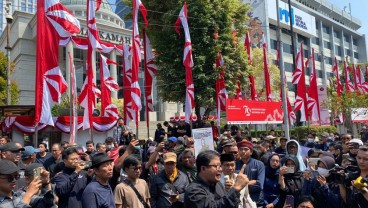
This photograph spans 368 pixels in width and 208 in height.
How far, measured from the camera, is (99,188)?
3.84 m

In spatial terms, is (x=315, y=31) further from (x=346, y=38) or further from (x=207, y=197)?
(x=207, y=197)

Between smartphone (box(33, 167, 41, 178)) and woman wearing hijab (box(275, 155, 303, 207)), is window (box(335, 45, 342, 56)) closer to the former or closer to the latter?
woman wearing hijab (box(275, 155, 303, 207))

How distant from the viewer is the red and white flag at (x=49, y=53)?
8.02m

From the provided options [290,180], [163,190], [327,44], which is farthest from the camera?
[327,44]

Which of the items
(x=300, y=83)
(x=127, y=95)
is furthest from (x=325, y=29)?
(x=127, y=95)

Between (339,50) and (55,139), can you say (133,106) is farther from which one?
(339,50)

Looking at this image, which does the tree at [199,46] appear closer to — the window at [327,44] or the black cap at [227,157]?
the black cap at [227,157]

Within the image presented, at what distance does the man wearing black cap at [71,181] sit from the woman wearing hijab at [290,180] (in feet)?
8.54

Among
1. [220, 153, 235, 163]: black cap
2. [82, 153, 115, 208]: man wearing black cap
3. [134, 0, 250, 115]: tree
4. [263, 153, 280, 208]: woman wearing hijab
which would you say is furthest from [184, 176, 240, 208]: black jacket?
[134, 0, 250, 115]: tree

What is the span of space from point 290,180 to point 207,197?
7.73 ft

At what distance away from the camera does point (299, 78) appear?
17.0m

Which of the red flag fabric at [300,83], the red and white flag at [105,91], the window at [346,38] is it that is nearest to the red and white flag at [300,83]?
the red flag fabric at [300,83]

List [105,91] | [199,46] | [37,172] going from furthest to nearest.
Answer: [199,46]
[105,91]
[37,172]

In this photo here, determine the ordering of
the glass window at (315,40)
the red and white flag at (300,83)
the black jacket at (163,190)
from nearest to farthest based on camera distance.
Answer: the black jacket at (163,190) → the red and white flag at (300,83) → the glass window at (315,40)
